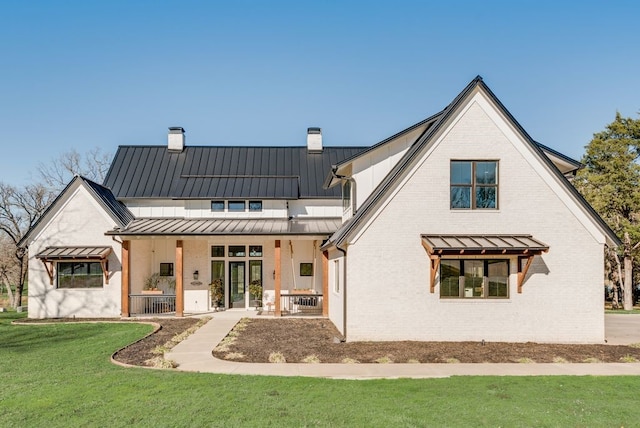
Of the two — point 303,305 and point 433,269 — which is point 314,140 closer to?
point 303,305

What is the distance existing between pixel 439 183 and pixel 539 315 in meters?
4.84

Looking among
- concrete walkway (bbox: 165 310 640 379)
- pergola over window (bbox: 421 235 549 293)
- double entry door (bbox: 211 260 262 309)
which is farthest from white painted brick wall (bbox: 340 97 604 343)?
double entry door (bbox: 211 260 262 309)

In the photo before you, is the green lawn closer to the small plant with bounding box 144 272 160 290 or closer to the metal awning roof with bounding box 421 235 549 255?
the metal awning roof with bounding box 421 235 549 255

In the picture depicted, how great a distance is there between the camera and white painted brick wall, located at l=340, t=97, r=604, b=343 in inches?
522

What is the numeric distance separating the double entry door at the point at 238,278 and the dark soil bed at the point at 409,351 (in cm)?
659

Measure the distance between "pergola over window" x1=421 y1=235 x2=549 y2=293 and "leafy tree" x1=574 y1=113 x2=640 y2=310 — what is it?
57.6ft

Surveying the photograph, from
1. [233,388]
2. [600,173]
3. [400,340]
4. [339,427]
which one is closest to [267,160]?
[400,340]

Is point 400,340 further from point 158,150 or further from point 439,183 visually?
point 158,150

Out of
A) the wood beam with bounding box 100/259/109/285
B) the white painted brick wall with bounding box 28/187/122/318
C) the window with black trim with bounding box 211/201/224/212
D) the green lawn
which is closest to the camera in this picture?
the green lawn

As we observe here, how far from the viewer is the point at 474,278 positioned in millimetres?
13484

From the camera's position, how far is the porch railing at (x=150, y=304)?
63.2 feet

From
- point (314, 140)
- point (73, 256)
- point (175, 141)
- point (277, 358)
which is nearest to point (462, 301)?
point (277, 358)

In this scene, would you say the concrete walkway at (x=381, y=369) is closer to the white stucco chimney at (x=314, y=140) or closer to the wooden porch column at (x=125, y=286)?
the wooden porch column at (x=125, y=286)

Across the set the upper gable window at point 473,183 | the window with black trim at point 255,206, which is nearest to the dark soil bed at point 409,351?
the upper gable window at point 473,183
